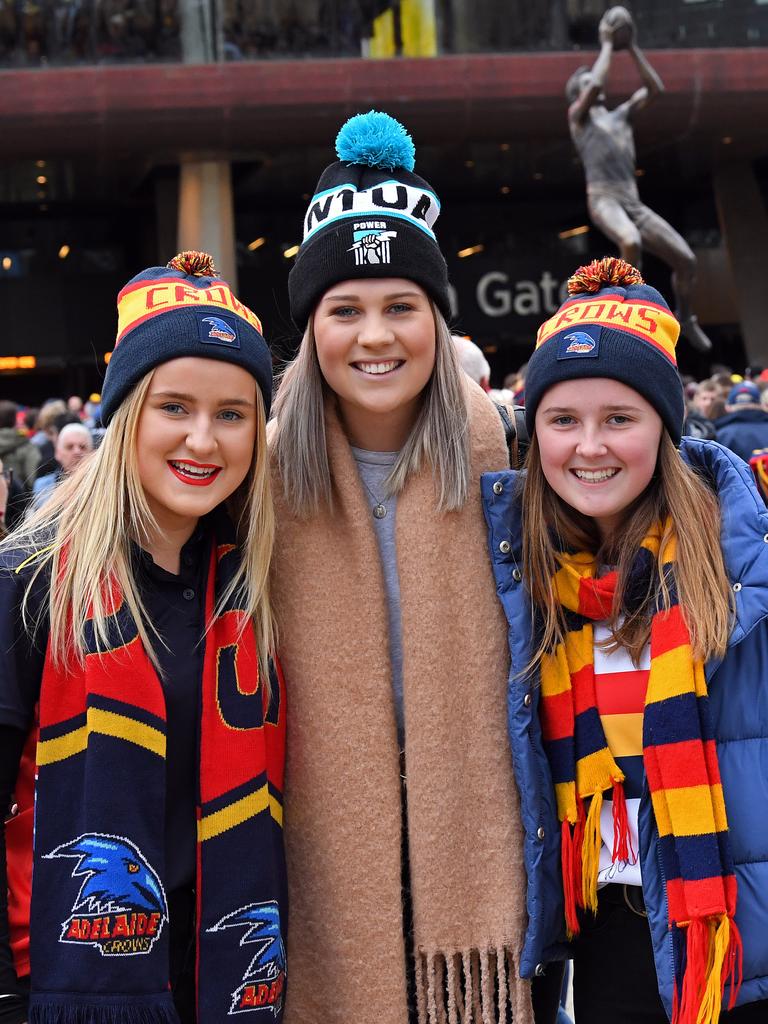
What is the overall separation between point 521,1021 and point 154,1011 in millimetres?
795

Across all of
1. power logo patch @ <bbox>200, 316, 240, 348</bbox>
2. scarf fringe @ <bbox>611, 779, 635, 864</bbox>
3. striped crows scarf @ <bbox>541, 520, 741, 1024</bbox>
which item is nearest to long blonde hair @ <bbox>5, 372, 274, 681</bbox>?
power logo patch @ <bbox>200, 316, 240, 348</bbox>

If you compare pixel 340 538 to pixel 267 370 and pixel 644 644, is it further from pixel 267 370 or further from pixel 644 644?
pixel 644 644

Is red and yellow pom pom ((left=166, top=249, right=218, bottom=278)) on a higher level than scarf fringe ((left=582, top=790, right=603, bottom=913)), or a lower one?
higher

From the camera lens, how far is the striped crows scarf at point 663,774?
2379 millimetres

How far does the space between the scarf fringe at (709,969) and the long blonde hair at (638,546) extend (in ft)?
1.65

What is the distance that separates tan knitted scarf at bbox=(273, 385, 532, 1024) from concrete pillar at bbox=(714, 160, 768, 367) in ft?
75.1

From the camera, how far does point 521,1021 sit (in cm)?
266

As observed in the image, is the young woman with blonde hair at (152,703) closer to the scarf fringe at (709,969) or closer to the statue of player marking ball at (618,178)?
the scarf fringe at (709,969)

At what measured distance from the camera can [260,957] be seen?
2453 millimetres

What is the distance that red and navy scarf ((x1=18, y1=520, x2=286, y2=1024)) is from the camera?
2.30 m

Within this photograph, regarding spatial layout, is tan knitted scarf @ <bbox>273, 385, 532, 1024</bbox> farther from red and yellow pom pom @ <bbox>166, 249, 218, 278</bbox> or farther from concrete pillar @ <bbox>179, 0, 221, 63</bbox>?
concrete pillar @ <bbox>179, 0, 221, 63</bbox>

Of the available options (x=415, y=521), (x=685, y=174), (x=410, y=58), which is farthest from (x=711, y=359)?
(x=415, y=521)

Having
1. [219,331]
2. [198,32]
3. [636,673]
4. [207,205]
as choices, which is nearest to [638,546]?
[636,673]

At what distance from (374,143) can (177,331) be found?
2.35ft
